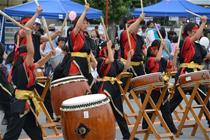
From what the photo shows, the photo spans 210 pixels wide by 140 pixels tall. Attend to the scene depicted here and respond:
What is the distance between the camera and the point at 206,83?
7.20 metres

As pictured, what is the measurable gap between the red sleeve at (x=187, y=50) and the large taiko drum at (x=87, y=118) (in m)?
2.69

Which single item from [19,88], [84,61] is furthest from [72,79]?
[84,61]

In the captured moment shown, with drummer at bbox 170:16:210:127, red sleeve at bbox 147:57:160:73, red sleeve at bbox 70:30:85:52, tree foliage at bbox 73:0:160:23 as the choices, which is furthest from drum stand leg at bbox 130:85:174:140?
tree foliage at bbox 73:0:160:23

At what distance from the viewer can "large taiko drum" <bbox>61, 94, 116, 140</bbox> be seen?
535 centimetres

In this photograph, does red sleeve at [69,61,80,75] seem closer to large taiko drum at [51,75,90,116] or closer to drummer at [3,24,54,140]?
large taiko drum at [51,75,90,116]

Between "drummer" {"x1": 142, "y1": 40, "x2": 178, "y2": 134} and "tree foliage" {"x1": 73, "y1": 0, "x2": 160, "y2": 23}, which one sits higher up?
"drummer" {"x1": 142, "y1": 40, "x2": 178, "y2": 134}

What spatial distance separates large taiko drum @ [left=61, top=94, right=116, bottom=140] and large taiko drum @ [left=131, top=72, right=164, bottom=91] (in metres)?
1.25

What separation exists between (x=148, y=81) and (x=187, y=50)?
4.77ft

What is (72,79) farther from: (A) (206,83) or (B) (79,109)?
(A) (206,83)

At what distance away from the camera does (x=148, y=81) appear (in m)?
6.62

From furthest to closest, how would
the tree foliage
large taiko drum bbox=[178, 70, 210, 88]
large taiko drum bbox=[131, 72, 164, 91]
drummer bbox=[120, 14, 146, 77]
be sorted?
the tree foliage → drummer bbox=[120, 14, 146, 77] → large taiko drum bbox=[178, 70, 210, 88] → large taiko drum bbox=[131, 72, 164, 91]

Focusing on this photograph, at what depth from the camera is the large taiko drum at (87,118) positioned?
5352mm

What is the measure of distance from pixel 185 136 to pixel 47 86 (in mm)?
2145

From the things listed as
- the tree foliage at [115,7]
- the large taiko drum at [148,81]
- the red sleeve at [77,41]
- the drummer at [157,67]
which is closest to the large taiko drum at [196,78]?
the large taiko drum at [148,81]
